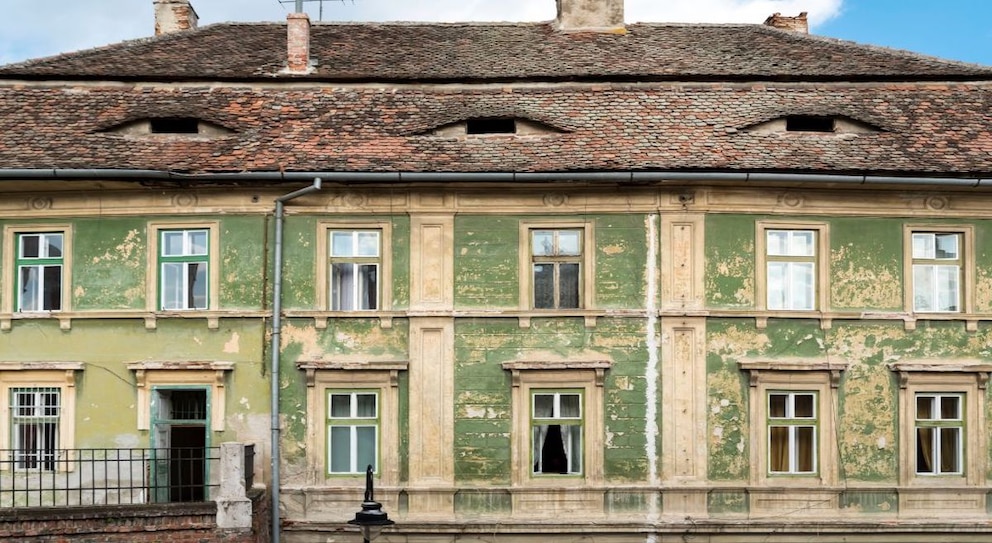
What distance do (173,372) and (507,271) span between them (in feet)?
16.7

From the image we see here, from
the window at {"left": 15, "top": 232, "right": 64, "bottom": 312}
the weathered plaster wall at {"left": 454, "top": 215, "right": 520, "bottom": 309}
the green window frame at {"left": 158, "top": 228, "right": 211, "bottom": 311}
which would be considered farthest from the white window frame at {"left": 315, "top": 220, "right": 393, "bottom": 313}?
→ the window at {"left": 15, "top": 232, "right": 64, "bottom": 312}

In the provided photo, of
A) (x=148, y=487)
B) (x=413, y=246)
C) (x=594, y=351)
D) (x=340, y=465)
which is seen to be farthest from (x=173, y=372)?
(x=594, y=351)

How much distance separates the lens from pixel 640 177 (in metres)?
16.6

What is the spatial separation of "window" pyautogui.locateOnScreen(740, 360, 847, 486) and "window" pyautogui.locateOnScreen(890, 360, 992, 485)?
1030mm

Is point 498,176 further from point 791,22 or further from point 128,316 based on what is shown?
point 791,22

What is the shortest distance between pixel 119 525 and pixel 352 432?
3.60m

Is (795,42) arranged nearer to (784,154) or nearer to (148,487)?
(784,154)

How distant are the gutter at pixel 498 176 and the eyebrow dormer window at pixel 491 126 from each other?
1.58m

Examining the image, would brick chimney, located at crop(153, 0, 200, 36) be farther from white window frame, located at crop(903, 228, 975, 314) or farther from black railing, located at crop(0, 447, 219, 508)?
white window frame, located at crop(903, 228, 975, 314)

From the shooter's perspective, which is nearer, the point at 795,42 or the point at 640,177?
the point at 640,177

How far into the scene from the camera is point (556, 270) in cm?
1734

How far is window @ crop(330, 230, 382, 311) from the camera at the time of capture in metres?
17.4

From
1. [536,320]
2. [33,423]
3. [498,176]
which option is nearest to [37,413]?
[33,423]

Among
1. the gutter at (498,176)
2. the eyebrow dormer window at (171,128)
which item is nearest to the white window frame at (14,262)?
the gutter at (498,176)
